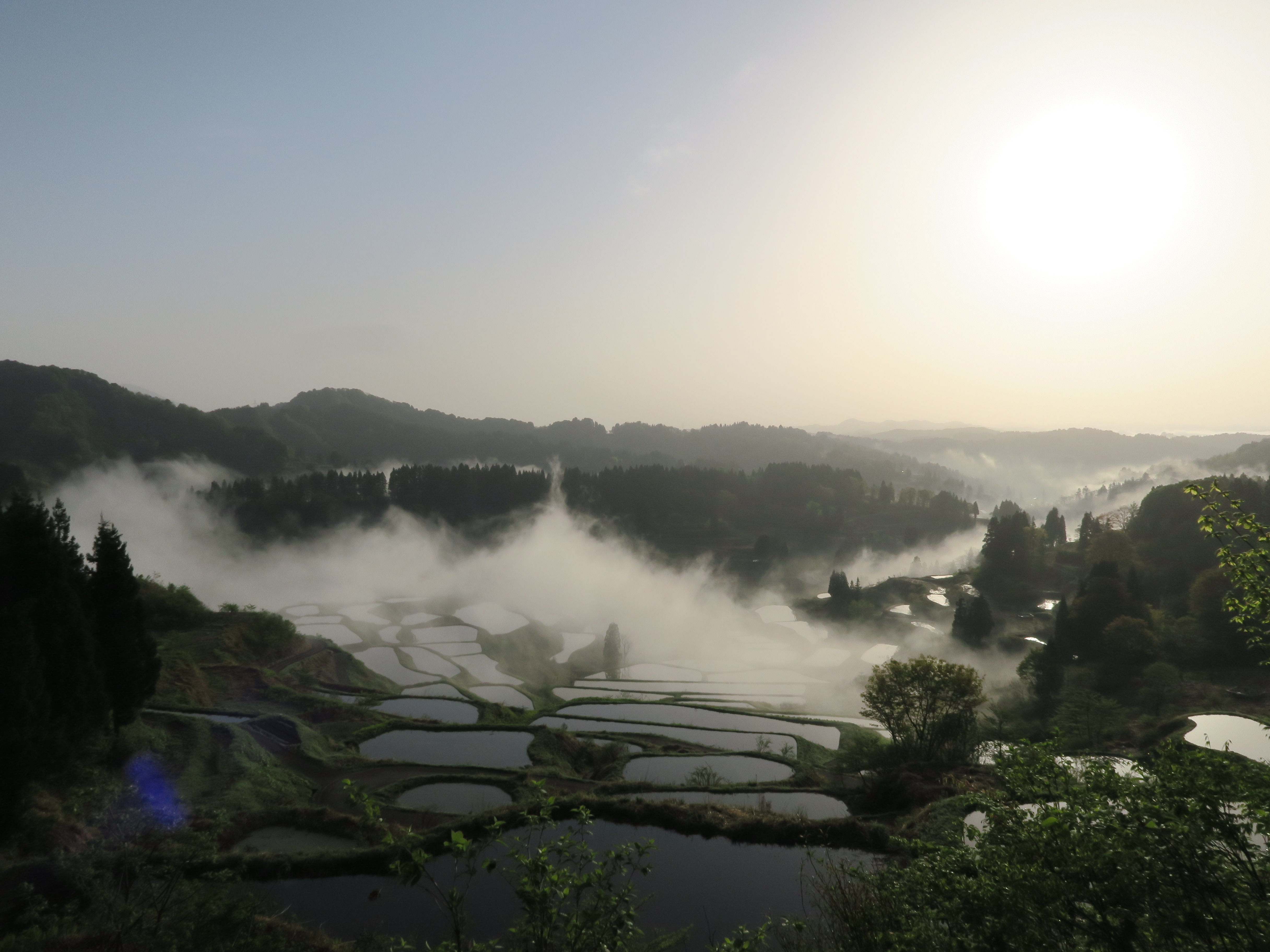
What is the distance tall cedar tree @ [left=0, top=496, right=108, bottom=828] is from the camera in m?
18.4

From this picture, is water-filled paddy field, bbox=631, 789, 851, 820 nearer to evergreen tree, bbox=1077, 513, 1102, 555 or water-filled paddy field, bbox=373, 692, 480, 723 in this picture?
water-filled paddy field, bbox=373, 692, 480, 723

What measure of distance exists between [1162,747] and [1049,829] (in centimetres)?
493

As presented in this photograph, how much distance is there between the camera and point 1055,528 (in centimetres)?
13575

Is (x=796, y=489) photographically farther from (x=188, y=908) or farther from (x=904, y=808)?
(x=188, y=908)

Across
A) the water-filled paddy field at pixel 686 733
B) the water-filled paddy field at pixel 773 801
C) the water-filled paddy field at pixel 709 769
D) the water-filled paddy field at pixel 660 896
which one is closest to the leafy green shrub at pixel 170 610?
the water-filled paddy field at pixel 686 733

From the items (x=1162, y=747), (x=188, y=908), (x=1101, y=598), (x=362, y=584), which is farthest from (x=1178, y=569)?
(x=362, y=584)

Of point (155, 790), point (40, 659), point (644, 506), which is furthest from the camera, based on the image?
point (644, 506)

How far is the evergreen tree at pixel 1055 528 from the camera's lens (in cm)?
13388

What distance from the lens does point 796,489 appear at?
640ft

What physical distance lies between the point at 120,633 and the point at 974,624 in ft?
263

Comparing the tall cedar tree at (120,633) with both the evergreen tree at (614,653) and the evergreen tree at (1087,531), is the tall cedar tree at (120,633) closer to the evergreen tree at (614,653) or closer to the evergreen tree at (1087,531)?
the evergreen tree at (614,653)

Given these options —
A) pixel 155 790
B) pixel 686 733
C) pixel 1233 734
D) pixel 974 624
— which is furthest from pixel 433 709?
pixel 974 624

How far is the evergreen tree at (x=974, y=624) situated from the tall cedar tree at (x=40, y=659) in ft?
262

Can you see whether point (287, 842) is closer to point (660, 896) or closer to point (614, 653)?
point (660, 896)
